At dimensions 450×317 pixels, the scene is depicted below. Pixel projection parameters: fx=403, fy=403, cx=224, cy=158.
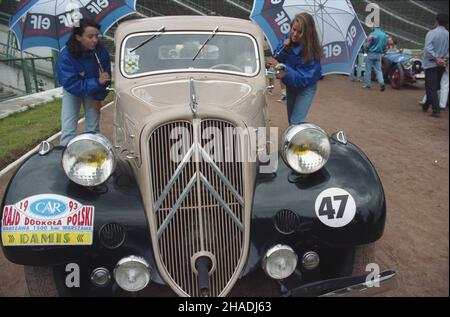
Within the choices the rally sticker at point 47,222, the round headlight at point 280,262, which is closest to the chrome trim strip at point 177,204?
the rally sticker at point 47,222

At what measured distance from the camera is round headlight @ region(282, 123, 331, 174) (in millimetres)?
2645

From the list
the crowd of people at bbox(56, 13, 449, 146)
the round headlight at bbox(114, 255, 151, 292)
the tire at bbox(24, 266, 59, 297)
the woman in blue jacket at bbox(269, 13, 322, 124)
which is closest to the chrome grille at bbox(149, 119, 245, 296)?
the round headlight at bbox(114, 255, 151, 292)

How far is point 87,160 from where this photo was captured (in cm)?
253

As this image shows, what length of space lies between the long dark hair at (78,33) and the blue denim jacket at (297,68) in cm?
189

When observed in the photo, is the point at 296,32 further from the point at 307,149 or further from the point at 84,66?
the point at 84,66

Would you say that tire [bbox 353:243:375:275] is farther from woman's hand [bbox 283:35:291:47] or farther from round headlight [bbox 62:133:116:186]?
woman's hand [bbox 283:35:291:47]

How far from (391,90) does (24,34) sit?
10.6 m

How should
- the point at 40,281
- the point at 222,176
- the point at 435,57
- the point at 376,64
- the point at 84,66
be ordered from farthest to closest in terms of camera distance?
the point at 376,64 → the point at 435,57 → the point at 84,66 → the point at 40,281 → the point at 222,176

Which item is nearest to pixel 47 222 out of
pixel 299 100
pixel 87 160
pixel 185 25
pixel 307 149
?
pixel 87 160

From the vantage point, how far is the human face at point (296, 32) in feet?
13.2

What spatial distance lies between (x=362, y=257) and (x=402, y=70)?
10.9 m

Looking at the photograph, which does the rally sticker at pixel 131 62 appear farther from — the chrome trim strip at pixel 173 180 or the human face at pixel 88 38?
the chrome trim strip at pixel 173 180
